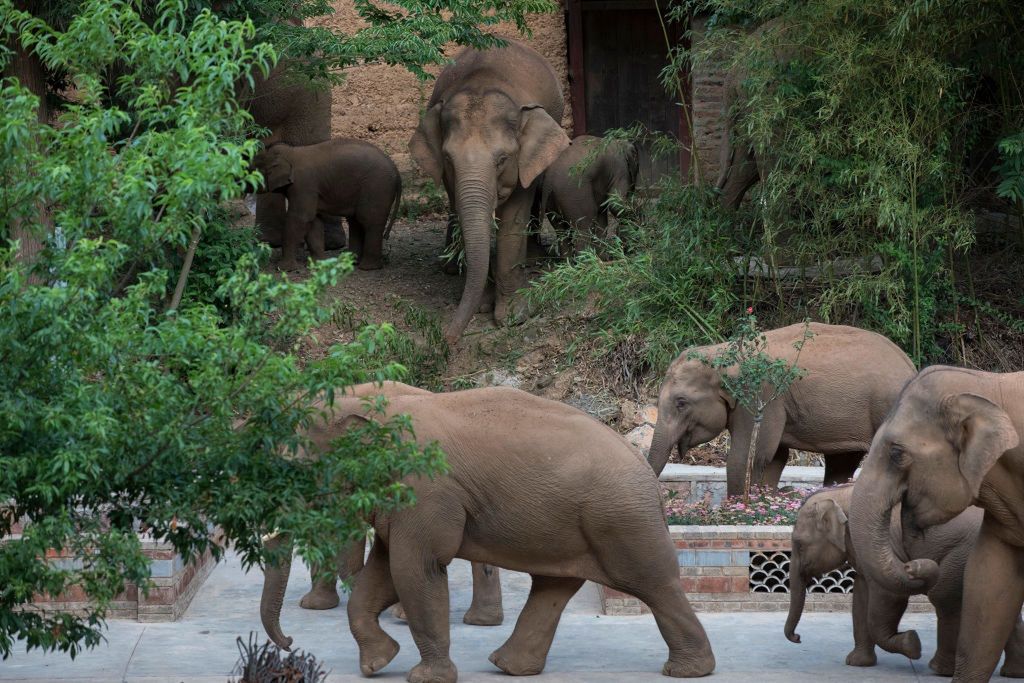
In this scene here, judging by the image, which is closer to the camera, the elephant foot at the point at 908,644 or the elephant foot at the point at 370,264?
the elephant foot at the point at 908,644

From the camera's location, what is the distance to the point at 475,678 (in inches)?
298

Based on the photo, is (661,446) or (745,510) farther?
(661,446)

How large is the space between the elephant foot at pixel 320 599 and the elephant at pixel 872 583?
105 inches

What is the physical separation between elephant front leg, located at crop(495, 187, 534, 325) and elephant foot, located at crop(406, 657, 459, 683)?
7124mm

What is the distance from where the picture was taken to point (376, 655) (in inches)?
297

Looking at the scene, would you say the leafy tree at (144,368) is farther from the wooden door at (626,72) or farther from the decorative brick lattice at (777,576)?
the wooden door at (626,72)

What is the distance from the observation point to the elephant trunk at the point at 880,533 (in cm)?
678

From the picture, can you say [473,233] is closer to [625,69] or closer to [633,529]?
[625,69]

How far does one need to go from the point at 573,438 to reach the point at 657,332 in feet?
18.1

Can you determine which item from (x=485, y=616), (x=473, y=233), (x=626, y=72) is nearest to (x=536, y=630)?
(x=485, y=616)

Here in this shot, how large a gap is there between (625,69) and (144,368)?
1376cm

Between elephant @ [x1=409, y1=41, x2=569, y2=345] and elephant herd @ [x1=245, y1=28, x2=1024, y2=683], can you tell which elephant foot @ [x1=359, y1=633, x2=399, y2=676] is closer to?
Answer: elephant herd @ [x1=245, y1=28, x2=1024, y2=683]

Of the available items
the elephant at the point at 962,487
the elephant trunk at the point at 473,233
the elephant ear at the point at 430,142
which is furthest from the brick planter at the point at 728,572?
the elephant ear at the point at 430,142

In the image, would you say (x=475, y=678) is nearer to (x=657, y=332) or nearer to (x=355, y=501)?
(x=355, y=501)
